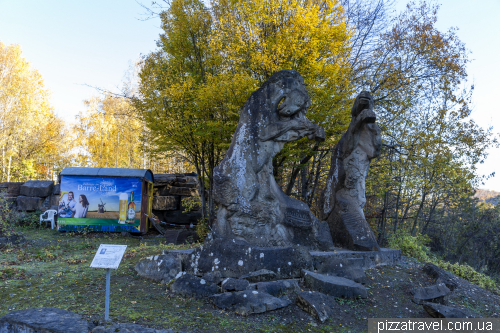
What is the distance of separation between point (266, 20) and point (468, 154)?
915 cm

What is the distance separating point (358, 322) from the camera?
13.4 ft

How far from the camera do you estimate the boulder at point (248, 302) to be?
3982 millimetres

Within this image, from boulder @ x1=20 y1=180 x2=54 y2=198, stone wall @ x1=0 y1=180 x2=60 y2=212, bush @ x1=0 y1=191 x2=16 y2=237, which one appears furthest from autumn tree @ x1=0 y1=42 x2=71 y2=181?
bush @ x1=0 y1=191 x2=16 y2=237

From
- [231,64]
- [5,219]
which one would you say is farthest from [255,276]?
[5,219]

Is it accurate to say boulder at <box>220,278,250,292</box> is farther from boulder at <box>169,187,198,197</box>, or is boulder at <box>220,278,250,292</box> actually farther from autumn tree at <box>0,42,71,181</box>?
autumn tree at <box>0,42,71,181</box>

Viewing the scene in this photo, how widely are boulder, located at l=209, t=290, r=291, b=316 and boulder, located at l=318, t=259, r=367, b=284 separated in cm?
141

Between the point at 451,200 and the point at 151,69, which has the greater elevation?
the point at 151,69

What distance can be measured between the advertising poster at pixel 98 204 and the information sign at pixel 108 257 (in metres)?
9.90

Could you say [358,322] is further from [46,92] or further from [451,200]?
[46,92]

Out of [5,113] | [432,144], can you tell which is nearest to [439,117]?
[432,144]

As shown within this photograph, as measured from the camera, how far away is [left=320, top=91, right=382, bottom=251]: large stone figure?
22.2ft

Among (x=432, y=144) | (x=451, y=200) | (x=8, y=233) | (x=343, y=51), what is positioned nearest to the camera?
(x=8, y=233)

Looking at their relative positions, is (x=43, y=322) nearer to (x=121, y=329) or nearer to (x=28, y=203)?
(x=121, y=329)

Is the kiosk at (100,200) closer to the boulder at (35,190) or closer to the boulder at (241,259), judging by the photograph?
the boulder at (35,190)
